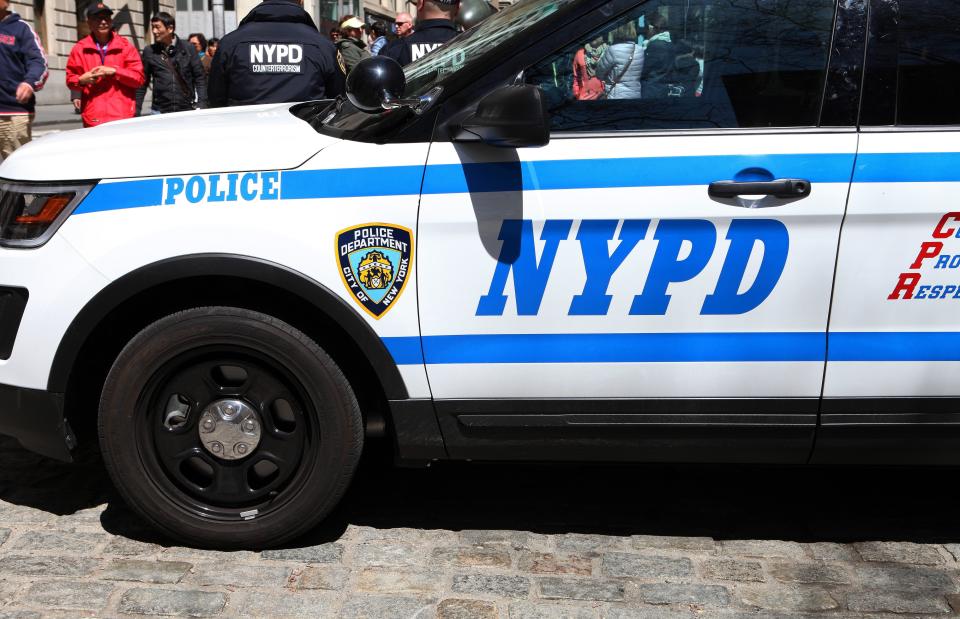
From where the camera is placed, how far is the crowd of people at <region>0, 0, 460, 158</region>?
242 inches

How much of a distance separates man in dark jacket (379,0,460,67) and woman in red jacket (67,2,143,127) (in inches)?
95.8

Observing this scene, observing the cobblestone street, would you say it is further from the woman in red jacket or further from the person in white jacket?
the woman in red jacket

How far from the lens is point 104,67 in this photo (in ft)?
28.4

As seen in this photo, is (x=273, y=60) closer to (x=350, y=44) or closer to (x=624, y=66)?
(x=624, y=66)

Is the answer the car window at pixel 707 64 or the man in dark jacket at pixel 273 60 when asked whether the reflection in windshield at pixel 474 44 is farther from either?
the man in dark jacket at pixel 273 60

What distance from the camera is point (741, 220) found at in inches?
125

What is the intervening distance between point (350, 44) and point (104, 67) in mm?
2091

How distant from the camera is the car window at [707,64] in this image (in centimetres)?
322

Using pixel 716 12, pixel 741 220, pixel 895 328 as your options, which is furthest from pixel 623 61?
pixel 895 328

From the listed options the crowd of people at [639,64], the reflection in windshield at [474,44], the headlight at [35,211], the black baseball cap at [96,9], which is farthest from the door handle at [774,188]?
the black baseball cap at [96,9]

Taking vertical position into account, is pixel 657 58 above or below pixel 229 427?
above

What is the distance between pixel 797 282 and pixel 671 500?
1.11 meters

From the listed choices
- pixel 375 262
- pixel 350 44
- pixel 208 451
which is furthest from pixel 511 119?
pixel 350 44

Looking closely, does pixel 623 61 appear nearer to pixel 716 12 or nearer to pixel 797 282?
pixel 716 12
